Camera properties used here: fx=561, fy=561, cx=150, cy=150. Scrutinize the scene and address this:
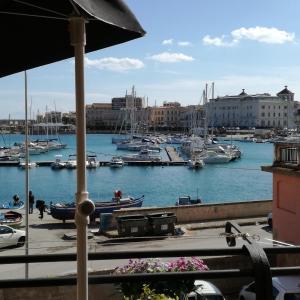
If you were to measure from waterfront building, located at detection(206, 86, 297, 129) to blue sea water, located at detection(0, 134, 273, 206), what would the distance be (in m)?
101

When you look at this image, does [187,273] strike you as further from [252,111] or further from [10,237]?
[252,111]

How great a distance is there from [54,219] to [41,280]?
95.5 feet

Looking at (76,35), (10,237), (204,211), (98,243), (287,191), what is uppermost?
(76,35)

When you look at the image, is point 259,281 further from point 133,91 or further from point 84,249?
point 133,91

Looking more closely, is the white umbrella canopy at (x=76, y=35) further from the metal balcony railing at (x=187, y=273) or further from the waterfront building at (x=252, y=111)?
the waterfront building at (x=252, y=111)

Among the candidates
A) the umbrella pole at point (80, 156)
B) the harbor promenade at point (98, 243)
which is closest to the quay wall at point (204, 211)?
the harbor promenade at point (98, 243)

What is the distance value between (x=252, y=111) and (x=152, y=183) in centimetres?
12781

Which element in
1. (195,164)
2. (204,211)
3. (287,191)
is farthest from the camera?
(195,164)

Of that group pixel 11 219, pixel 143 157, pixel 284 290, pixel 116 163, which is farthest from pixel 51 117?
pixel 284 290

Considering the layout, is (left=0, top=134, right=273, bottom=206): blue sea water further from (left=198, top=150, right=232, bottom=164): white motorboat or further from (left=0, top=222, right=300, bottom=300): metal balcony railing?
(left=0, top=222, right=300, bottom=300): metal balcony railing

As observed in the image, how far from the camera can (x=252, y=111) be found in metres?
189

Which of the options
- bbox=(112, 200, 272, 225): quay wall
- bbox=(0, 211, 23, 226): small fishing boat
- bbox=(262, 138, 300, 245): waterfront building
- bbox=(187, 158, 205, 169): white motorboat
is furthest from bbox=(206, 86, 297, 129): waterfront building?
bbox=(262, 138, 300, 245): waterfront building

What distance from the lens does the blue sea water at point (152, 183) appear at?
58031 mm

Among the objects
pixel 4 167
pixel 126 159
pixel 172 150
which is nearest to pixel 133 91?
pixel 172 150
